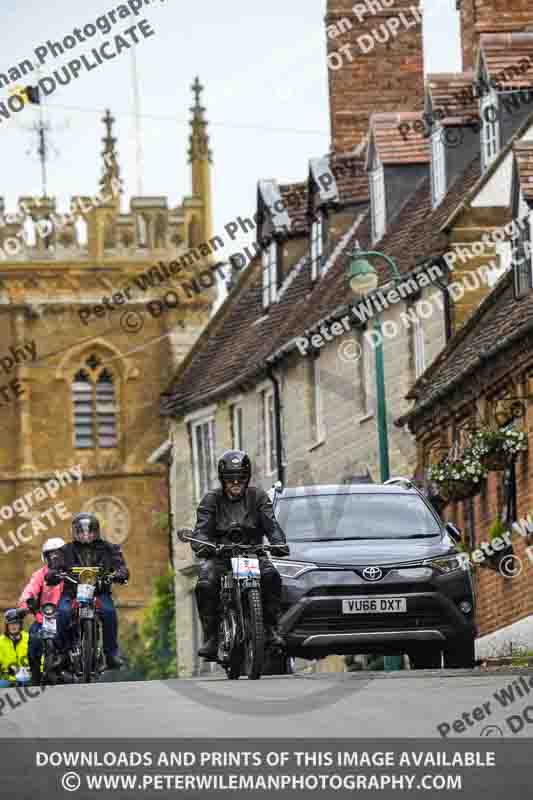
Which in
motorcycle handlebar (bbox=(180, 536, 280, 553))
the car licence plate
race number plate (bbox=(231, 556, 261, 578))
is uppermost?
motorcycle handlebar (bbox=(180, 536, 280, 553))

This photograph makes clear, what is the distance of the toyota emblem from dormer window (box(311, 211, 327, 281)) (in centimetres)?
2661

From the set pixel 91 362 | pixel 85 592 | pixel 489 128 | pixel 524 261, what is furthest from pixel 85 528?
pixel 91 362

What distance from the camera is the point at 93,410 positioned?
91750 mm

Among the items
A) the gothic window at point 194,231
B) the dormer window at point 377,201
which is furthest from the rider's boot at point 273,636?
the gothic window at point 194,231

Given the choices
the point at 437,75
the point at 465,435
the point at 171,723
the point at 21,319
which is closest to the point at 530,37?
the point at 437,75

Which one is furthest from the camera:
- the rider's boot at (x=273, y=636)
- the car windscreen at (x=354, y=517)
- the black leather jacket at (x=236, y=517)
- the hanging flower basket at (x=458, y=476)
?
the hanging flower basket at (x=458, y=476)

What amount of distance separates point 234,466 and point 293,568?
231cm

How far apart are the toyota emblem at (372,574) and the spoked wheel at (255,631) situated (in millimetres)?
2169

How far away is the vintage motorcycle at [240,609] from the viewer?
17.1m

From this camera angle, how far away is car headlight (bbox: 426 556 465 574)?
19391 mm

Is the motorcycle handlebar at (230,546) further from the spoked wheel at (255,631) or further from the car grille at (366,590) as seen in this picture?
the car grille at (366,590)

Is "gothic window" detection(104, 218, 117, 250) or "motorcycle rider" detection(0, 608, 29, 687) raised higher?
"gothic window" detection(104, 218, 117, 250)

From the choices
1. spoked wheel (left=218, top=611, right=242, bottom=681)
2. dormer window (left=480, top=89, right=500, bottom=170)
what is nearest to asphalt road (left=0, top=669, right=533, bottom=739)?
spoked wheel (left=218, top=611, right=242, bottom=681)

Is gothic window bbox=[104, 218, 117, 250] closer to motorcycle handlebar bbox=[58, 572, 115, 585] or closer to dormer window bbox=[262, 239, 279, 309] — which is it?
dormer window bbox=[262, 239, 279, 309]
